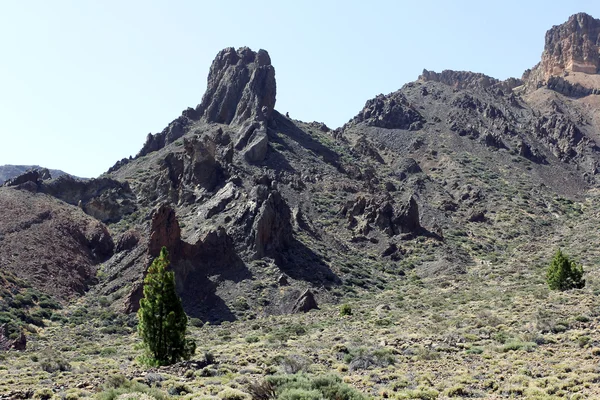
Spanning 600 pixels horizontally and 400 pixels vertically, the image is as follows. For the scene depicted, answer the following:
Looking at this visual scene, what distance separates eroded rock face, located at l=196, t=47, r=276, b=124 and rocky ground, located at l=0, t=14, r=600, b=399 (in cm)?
49

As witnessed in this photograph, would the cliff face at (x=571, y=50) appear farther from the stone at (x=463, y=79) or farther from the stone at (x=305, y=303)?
the stone at (x=305, y=303)

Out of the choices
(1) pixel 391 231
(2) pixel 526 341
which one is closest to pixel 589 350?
(2) pixel 526 341

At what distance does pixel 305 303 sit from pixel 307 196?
33.7m

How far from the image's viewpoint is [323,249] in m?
65.1

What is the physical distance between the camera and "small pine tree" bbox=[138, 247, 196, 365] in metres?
24.5

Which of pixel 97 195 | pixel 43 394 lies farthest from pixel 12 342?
pixel 97 195

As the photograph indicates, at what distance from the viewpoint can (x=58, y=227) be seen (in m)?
65.2

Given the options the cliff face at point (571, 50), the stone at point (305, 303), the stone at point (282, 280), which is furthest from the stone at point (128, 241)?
the cliff face at point (571, 50)

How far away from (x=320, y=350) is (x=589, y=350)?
39.6ft

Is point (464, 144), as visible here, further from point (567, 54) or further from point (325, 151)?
point (567, 54)

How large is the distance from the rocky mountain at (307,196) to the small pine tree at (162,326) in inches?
928

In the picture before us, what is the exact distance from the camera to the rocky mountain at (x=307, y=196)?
55.5 meters

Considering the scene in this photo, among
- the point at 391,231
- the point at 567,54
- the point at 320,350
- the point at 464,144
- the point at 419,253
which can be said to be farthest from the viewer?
the point at 567,54

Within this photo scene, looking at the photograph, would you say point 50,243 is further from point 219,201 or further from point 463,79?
point 463,79
